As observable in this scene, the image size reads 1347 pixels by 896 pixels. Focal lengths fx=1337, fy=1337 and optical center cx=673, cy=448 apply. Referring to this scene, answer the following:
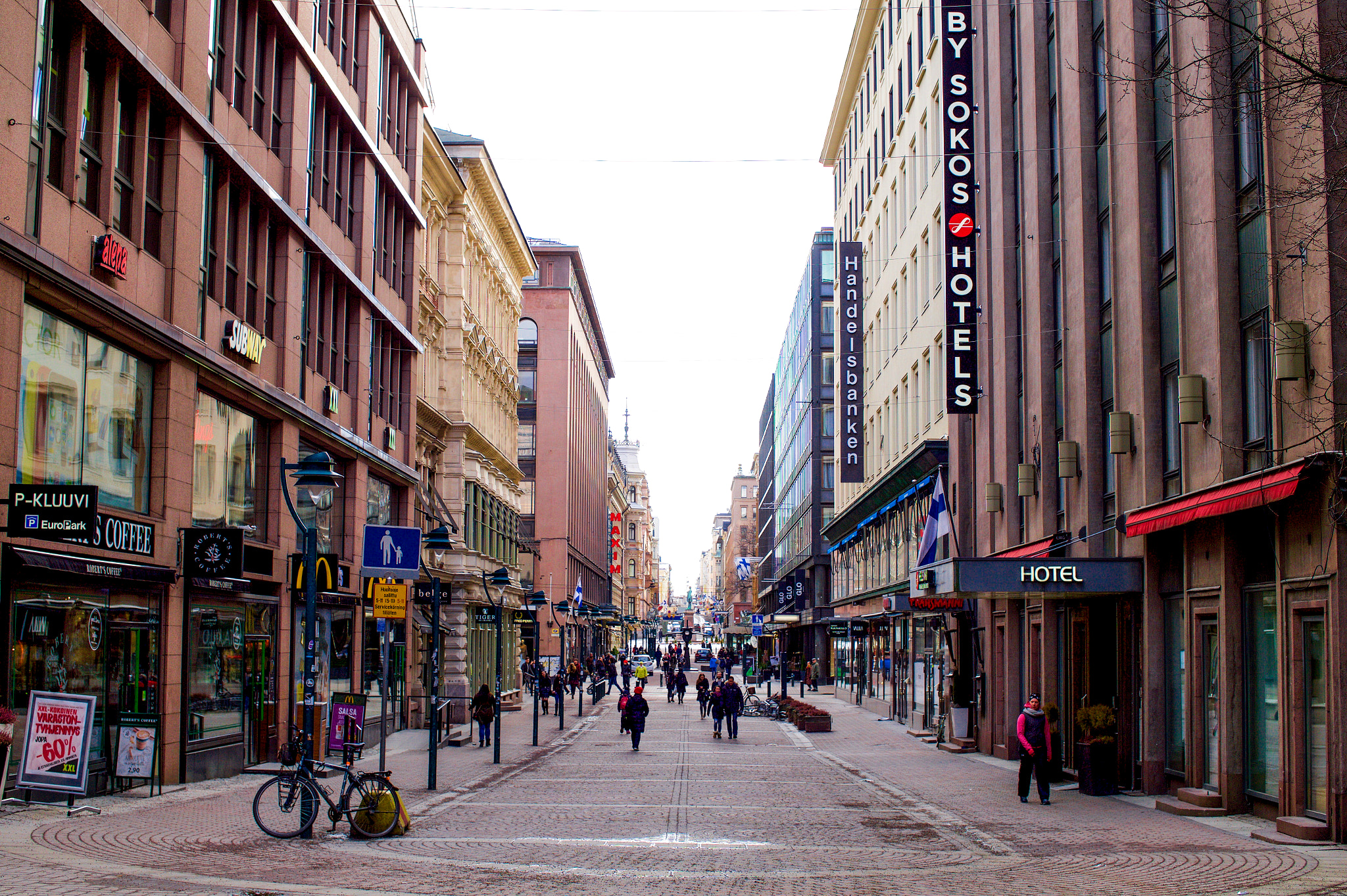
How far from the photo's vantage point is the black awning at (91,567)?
632 inches

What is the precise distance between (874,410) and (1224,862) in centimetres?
3694

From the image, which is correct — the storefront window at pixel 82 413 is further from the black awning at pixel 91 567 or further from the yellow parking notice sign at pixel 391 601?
the yellow parking notice sign at pixel 391 601

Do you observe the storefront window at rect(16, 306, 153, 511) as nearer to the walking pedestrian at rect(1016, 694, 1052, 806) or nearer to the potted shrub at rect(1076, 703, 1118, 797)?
the walking pedestrian at rect(1016, 694, 1052, 806)

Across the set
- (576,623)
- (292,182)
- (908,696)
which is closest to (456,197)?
(292,182)

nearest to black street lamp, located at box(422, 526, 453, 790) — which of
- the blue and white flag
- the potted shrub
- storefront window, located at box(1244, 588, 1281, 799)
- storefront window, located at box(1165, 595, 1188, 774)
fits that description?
the potted shrub

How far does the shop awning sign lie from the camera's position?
1540 centimetres

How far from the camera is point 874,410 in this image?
50.0m

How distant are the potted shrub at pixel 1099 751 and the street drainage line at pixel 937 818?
277 centimetres

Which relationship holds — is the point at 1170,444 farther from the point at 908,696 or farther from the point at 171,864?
the point at 908,696

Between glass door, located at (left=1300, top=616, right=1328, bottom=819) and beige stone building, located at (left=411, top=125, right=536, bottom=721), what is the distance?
2307 centimetres

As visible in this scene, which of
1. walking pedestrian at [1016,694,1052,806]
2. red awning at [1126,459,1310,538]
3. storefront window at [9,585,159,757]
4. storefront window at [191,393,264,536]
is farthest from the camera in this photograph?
storefront window at [191,393,264,536]

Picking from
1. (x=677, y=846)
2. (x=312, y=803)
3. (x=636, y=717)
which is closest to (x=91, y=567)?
(x=312, y=803)

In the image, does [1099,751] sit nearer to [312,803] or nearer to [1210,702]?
[1210,702]

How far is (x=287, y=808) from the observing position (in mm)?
14578
